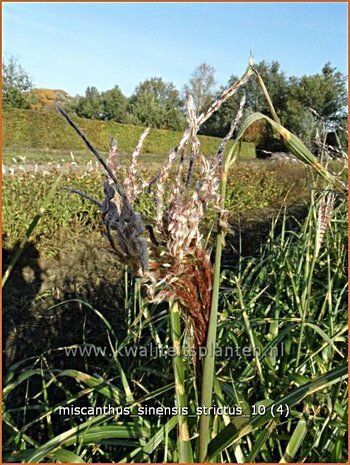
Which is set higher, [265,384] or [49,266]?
[265,384]

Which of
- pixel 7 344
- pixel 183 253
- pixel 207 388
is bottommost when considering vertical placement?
pixel 7 344

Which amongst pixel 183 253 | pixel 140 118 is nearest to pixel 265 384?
pixel 183 253

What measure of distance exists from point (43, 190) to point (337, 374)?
4585 mm

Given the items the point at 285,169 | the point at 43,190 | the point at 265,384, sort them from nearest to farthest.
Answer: the point at 265,384 → the point at 43,190 → the point at 285,169

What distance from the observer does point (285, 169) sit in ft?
32.0

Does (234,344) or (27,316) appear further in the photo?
(27,316)

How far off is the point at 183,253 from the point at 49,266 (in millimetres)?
3641

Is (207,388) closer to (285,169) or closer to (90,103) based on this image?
(285,169)

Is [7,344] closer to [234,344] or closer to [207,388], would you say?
[234,344]

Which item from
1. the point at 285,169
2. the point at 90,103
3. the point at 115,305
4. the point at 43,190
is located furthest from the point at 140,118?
the point at 115,305

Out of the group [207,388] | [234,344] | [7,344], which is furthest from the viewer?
[7,344]

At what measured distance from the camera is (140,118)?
25984 millimetres

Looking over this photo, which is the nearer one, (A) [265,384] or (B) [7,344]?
(A) [265,384]

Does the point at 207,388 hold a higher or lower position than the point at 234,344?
higher
